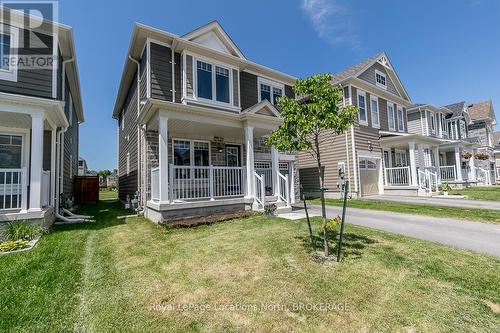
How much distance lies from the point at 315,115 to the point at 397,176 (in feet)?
→ 50.8

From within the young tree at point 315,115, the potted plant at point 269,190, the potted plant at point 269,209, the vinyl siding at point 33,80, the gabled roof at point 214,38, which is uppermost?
the gabled roof at point 214,38

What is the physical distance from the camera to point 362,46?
19.8 meters

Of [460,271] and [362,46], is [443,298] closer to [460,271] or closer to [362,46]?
[460,271]

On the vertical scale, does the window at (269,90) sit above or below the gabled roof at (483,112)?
below

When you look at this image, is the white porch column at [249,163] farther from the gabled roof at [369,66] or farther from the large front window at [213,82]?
the gabled roof at [369,66]

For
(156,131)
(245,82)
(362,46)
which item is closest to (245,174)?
(156,131)

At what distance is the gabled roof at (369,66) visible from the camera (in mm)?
15979

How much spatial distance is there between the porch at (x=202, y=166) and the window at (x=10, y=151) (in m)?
4.12

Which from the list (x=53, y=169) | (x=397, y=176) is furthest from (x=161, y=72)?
(x=397, y=176)

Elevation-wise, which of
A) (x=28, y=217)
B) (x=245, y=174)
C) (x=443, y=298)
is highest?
(x=245, y=174)

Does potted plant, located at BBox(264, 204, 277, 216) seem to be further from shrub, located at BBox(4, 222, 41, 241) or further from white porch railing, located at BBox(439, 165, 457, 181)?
white porch railing, located at BBox(439, 165, 457, 181)

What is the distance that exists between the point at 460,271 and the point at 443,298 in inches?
45.4

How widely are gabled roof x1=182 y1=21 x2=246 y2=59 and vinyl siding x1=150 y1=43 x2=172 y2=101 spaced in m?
1.28

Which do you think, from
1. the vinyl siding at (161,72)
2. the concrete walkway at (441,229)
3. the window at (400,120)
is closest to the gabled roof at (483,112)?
the window at (400,120)
